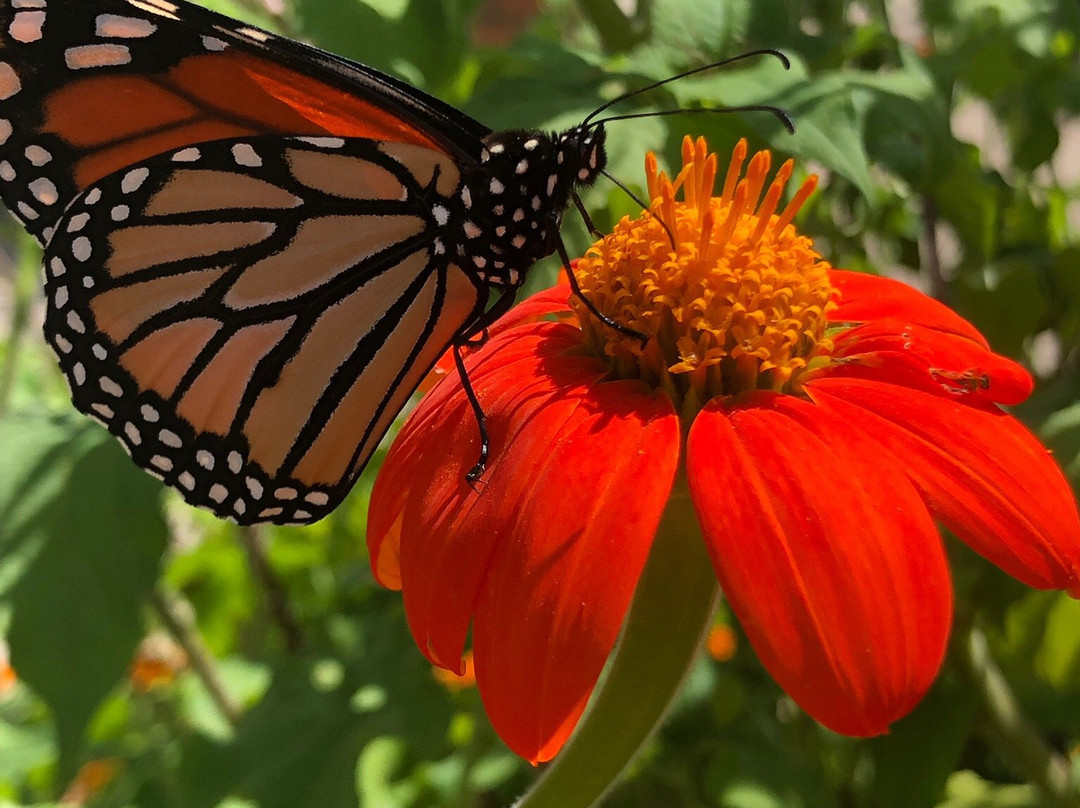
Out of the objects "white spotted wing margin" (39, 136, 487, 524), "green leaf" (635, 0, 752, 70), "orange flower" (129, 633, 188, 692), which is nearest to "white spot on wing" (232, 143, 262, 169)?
"white spotted wing margin" (39, 136, 487, 524)

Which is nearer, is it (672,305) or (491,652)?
(491,652)

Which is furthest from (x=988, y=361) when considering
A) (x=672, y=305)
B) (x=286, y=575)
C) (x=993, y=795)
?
(x=286, y=575)

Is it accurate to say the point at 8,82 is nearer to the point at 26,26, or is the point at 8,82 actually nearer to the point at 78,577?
the point at 26,26

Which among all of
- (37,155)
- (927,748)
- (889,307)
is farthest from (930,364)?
(37,155)

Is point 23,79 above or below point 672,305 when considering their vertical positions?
above

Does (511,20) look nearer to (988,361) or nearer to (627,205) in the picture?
(627,205)
